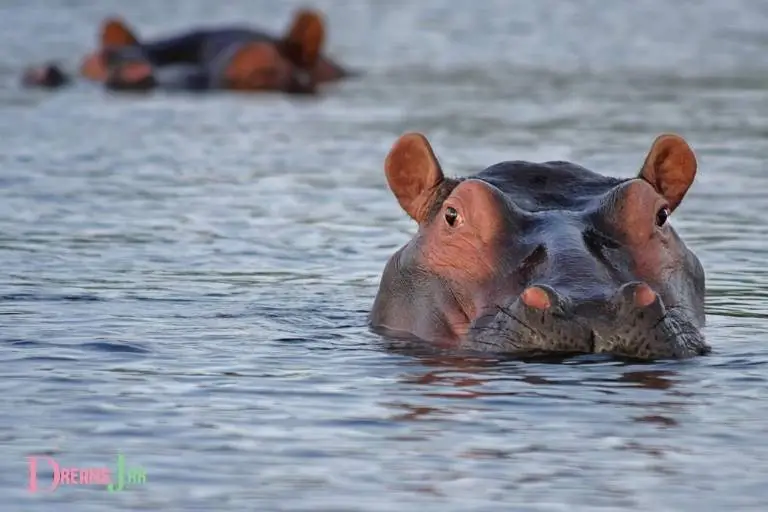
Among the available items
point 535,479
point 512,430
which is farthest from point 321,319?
point 535,479

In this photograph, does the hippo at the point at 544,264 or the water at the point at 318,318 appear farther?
the hippo at the point at 544,264

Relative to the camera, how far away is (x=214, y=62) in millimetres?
27625

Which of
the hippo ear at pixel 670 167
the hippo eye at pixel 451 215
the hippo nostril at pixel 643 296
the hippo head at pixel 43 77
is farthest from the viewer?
the hippo head at pixel 43 77

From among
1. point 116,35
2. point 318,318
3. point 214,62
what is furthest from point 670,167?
point 116,35

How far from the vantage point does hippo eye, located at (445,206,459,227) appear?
10500 millimetres

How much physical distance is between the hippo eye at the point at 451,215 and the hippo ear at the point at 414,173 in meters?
0.47

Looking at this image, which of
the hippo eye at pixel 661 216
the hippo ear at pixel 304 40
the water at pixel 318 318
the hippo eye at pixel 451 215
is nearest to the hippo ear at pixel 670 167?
the hippo eye at pixel 661 216

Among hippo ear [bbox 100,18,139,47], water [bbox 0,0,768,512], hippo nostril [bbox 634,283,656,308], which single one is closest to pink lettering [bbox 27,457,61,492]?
water [bbox 0,0,768,512]

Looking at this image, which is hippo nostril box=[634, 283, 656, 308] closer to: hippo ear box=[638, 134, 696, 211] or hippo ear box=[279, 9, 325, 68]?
hippo ear box=[638, 134, 696, 211]

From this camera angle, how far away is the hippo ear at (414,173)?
11055 millimetres

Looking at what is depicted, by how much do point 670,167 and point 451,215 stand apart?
126 cm

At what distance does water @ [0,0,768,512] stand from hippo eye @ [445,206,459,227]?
2.48 feet

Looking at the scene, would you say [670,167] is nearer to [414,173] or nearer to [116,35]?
[414,173]

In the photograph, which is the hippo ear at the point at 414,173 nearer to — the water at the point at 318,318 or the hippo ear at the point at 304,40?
the water at the point at 318,318
